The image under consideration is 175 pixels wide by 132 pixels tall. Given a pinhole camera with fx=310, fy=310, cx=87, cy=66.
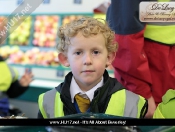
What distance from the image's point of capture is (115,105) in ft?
2.70

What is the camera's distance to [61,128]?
0.67 m

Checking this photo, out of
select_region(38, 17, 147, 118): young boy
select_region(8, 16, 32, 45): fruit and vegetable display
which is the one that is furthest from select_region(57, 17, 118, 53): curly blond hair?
select_region(8, 16, 32, 45): fruit and vegetable display

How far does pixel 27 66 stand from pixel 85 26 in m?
0.24

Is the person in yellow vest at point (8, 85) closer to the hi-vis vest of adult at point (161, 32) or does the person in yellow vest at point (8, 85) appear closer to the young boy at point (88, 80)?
the young boy at point (88, 80)

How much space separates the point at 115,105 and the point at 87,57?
15 cm

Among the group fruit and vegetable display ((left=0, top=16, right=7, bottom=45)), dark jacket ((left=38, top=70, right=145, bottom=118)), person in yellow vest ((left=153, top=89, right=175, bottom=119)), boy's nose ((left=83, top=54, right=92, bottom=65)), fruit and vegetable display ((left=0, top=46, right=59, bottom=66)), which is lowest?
person in yellow vest ((left=153, top=89, right=175, bottom=119))

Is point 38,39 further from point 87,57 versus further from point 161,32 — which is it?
point 161,32

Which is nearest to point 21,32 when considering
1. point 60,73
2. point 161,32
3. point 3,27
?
point 3,27

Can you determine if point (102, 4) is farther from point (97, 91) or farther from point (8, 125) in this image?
point (8, 125)

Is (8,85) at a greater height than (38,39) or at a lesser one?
lesser

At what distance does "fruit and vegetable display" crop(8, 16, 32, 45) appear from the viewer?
2.86ft

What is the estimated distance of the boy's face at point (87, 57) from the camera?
31.3 inches

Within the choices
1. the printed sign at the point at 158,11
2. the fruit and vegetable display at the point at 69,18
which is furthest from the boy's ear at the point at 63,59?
the printed sign at the point at 158,11

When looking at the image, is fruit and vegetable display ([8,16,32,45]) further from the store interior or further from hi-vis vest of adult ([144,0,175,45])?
hi-vis vest of adult ([144,0,175,45])
